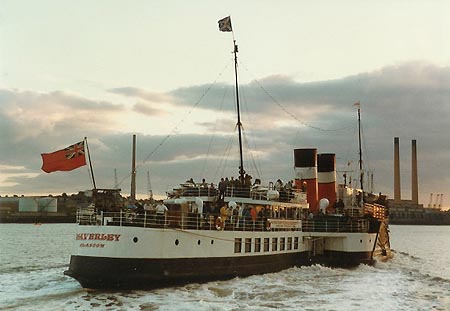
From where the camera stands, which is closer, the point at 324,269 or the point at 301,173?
the point at 324,269

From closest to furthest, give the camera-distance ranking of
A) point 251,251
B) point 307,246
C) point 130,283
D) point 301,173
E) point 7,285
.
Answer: point 130,283 < point 7,285 < point 251,251 < point 307,246 < point 301,173

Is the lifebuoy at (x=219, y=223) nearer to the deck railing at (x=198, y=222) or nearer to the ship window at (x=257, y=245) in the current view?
the deck railing at (x=198, y=222)

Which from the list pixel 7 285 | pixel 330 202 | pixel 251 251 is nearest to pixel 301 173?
pixel 330 202

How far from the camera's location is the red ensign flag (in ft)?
88.5

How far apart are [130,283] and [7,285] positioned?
7.78m

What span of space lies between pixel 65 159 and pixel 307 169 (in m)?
21.8

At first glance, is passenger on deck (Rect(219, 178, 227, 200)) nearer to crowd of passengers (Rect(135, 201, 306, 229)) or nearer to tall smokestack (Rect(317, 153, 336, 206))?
crowd of passengers (Rect(135, 201, 306, 229))

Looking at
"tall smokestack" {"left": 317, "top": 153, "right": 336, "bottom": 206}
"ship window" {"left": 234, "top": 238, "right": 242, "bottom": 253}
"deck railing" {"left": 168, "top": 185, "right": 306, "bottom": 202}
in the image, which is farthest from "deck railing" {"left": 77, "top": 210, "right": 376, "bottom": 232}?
"tall smokestack" {"left": 317, "top": 153, "right": 336, "bottom": 206}

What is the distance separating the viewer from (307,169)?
44.4 metres

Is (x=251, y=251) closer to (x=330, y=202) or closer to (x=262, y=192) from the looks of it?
(x=262, y=192)

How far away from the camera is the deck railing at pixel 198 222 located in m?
27.5

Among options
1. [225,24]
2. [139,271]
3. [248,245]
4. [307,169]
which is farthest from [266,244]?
[225,24]

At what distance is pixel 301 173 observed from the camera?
4456cm

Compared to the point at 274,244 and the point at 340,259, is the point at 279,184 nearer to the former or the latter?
the point at 274,244
